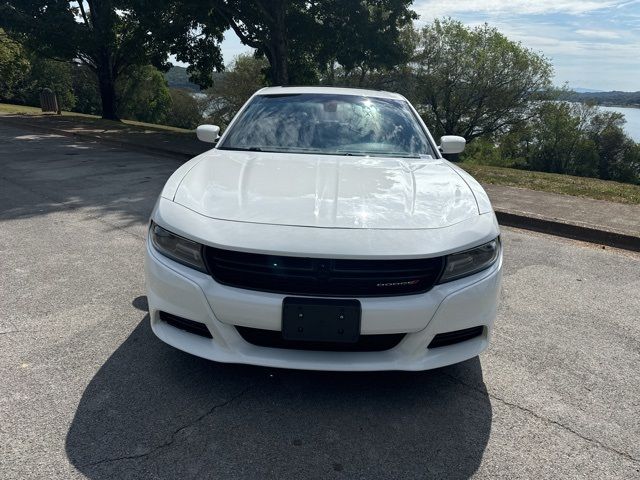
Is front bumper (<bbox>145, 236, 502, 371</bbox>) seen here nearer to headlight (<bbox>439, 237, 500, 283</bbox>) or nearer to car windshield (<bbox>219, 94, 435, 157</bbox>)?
headlight (<bbox>439, 237, 500, 283</bbox>)

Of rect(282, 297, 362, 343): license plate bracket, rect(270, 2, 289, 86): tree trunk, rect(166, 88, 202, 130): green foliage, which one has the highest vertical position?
rect(270, 2, 289, 86): tree trunk

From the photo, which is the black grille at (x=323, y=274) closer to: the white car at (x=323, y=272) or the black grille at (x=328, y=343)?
the white car at (x=323, y=272)

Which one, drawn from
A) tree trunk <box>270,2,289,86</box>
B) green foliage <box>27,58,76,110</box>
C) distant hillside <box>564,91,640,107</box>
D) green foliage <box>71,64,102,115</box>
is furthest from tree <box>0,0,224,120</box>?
green foliage <box>71,64,102,115</box>

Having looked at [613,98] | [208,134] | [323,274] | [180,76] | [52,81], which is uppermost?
[180,76]

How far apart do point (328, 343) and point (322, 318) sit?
0.65 ft

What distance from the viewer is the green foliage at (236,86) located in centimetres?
3531

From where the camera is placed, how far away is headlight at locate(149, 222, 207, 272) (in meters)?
2.26

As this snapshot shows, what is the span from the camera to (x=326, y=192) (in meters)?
2.55

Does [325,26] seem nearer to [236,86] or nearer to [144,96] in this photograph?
[236,86]

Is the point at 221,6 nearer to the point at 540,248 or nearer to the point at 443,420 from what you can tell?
the point at 540,248

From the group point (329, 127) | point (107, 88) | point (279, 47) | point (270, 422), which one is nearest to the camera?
point (270, 422)

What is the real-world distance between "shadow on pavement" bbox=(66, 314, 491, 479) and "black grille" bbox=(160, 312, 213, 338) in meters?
0.33

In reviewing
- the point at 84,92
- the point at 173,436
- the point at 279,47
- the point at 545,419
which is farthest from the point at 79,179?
the point at 84,92

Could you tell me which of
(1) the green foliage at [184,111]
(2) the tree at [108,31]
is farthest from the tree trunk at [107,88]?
(1) the green foliage at [184,111]
